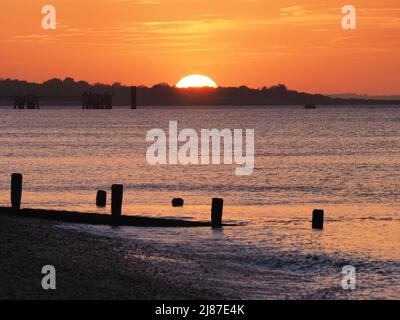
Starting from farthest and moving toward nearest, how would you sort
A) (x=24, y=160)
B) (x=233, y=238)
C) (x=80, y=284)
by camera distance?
(x=24, y=160) → (x=233, y=238) → (x=80, y=284)

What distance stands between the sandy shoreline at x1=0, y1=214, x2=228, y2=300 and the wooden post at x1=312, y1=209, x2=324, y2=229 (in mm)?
9003

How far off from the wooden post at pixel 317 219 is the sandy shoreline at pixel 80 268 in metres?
9.00

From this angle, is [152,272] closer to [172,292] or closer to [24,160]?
[172,292]

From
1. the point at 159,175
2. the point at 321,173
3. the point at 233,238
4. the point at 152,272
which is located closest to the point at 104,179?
the point at 159,175

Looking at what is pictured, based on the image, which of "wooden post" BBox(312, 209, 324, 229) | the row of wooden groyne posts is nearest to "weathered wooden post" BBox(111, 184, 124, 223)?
the row of wooden groyne posts

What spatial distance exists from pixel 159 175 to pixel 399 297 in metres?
46.2

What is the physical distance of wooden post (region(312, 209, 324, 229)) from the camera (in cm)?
3334

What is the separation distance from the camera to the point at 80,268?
20406 millimetres

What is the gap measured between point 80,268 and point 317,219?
49.4 feet

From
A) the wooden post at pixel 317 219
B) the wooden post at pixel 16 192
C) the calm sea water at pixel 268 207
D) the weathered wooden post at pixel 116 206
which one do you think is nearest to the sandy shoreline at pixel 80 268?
the calm sea water at pixel 268 207

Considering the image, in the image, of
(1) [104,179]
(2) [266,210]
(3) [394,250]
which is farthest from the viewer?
(1) [104,179]

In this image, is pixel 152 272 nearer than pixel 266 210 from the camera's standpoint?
Yes

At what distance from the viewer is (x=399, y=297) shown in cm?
2077

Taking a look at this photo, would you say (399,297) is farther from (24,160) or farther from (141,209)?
(24,160)
